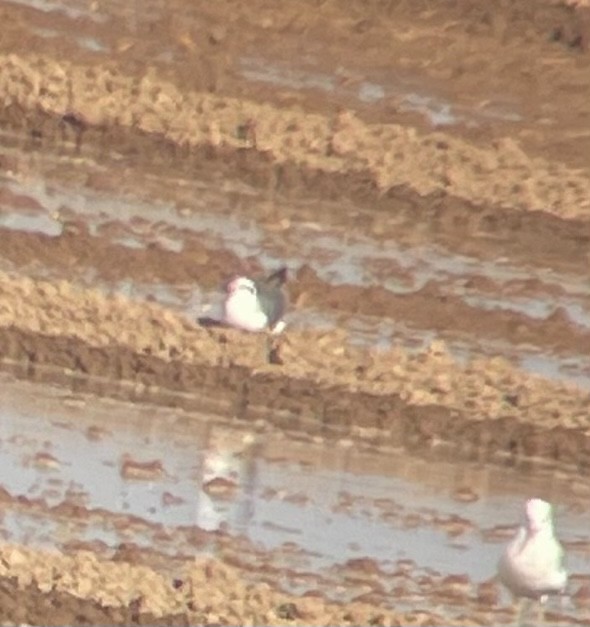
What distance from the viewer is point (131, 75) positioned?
420cm

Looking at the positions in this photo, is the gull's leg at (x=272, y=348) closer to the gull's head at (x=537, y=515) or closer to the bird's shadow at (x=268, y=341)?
the bird's shadow at (x=268, y=341)

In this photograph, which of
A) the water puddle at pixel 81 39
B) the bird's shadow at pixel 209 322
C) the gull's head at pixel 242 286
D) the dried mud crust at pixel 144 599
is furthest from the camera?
the water puddle at pixel 81 39

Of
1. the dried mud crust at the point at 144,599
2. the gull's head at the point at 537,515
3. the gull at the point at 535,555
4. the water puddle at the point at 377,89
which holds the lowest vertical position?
the dried mud crust at the point at 144,599

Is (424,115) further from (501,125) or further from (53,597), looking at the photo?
(53,597)

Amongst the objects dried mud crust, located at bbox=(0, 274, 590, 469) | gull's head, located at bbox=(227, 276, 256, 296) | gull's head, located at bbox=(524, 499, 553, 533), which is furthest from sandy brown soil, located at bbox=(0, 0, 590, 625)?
gull's head, located at bbox=(524, 499, 553, 533)

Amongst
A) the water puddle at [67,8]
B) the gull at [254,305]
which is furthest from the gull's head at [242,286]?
the water puddle at [67,8]

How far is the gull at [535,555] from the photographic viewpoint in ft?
11.7

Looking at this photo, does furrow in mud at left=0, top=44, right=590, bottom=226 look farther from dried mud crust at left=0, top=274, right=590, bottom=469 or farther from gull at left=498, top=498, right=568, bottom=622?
gull at left=498, top=498, right=568, bottom=622

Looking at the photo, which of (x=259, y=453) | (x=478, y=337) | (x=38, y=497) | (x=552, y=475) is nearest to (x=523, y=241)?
(x=478, y=337)

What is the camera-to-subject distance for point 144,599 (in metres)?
3.69

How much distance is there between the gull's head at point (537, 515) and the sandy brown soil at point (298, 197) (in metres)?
0.29

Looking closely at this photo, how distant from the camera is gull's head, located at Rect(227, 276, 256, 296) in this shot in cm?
381

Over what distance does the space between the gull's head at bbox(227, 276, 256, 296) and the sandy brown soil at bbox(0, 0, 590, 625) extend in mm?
136

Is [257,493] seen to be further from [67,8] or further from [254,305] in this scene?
[67,8]
